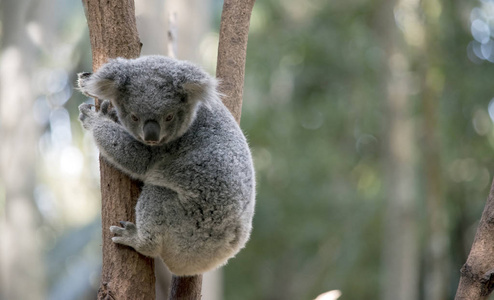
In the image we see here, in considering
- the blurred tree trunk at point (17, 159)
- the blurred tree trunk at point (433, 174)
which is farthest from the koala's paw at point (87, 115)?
the blurred tree trunk at point (433, 174)

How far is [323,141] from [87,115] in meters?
12.1

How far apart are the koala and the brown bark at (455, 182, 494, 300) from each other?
1224 millimetres

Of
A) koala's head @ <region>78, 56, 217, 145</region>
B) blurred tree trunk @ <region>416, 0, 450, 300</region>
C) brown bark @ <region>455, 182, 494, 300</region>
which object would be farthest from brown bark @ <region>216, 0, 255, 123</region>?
blurred tree trunk @ <region>416, 0, 450, 300</region>

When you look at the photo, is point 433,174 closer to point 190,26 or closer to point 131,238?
point 190,26

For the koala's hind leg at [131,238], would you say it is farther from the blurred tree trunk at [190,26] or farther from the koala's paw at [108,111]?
the blurred tree trunk at [190,26]

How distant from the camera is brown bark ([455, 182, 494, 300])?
2.49m

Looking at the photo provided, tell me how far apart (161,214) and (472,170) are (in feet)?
36.1

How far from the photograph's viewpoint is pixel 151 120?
9.57 feet

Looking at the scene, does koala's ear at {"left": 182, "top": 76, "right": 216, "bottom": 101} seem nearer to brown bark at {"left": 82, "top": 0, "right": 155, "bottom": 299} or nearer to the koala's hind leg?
brown bark at {"left": 82, "top": 0, "right": 155, "bottom": 299}

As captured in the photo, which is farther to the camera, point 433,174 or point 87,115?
point 433,174

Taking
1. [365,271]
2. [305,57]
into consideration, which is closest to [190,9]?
[305,57]

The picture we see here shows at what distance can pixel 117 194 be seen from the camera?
288 centimetres

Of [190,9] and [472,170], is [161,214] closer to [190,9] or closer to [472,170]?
[190,9]

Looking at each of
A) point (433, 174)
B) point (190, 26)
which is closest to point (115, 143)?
point (190, 26)
